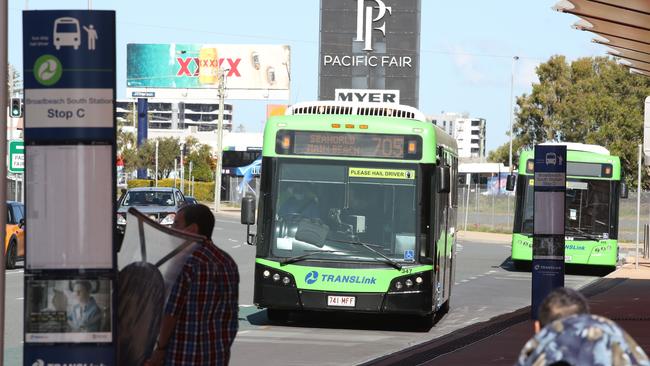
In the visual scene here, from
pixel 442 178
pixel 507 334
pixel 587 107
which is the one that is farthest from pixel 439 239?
pixel 587 107

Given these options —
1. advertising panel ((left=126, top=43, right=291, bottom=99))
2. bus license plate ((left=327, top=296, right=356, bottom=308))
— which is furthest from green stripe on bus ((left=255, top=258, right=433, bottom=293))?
advertising panel ((left=126, top=43, right=291, bottom=99))

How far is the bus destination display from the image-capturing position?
19.6m

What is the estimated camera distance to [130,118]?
512 feet

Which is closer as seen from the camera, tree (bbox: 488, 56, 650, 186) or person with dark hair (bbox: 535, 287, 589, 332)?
person with dark hair (bbox: 535, 287, 589, 332)

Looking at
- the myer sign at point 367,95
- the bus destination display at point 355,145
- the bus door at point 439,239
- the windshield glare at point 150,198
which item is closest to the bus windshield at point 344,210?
the bus destination display at point 355,145

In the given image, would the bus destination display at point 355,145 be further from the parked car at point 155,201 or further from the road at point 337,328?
the parked car at point 155,201

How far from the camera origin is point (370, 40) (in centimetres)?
5084

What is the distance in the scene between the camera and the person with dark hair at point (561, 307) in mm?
5867

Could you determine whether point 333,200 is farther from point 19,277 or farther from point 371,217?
point 19,277

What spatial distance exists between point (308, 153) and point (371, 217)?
124 cm

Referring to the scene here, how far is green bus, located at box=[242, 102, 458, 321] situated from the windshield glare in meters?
19.8

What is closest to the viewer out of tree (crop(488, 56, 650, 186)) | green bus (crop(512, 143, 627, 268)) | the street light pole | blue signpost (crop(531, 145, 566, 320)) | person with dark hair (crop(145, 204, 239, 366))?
person with dark hair (crop(145, 204, 239, 366))

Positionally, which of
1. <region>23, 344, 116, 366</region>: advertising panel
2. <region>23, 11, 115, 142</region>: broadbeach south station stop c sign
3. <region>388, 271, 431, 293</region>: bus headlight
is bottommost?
<region>388, 271, 431, 293</region>: bus headlight

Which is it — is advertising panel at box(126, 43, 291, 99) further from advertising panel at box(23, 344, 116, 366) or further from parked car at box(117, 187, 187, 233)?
advertising panel at box(23, 344, 116, 366)
